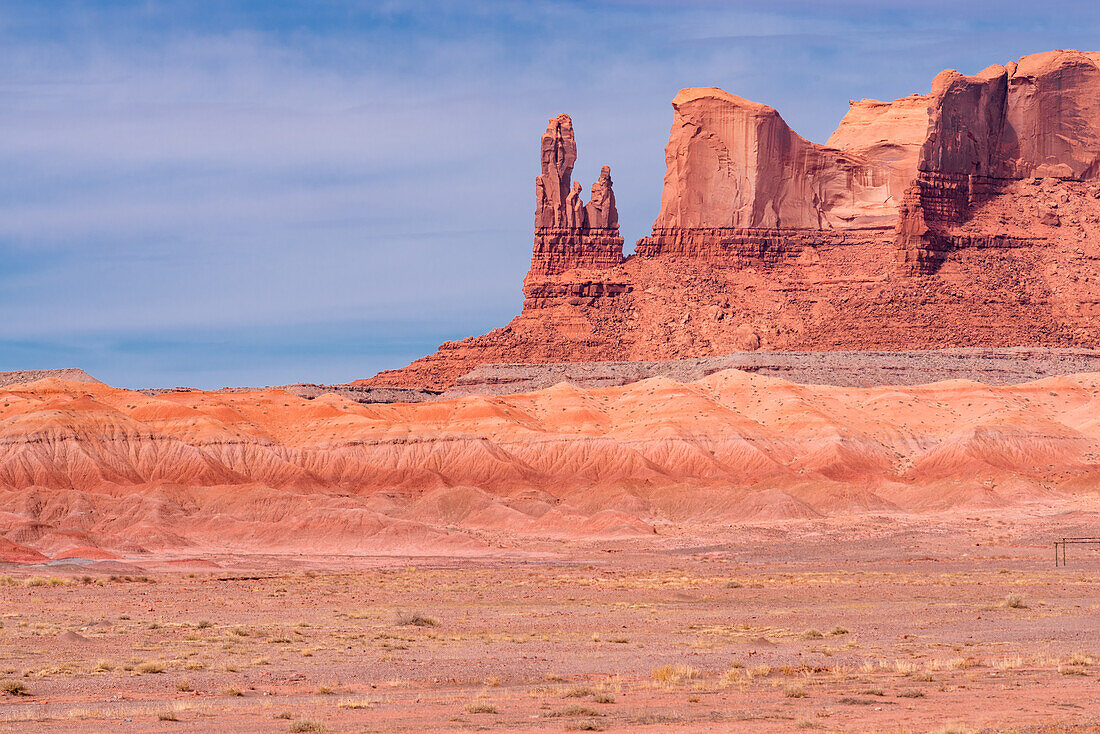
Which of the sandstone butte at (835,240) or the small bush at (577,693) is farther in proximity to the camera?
the sandstone butte at (835,240)

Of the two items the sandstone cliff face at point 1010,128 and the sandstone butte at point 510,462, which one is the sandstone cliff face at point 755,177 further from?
the sandstone butte at point 510,462

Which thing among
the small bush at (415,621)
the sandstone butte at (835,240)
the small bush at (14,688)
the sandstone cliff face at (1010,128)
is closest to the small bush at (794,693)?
the small bush at (14,688)

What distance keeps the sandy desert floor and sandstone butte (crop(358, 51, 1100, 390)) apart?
3617 inches

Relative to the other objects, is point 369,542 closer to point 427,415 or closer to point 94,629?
point 427,415

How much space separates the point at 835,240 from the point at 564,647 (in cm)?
15520

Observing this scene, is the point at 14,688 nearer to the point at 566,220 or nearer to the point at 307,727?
the point at 307,727

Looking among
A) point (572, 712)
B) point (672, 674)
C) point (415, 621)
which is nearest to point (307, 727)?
point (572, 712)

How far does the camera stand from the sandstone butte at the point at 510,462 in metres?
99.9

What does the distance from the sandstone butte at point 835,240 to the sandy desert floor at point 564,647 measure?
301ft

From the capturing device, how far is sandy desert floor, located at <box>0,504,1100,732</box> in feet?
88.9

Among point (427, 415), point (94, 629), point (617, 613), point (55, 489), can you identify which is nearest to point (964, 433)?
point (427, 415)

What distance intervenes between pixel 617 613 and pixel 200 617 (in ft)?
43.0

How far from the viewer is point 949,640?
39438 mm

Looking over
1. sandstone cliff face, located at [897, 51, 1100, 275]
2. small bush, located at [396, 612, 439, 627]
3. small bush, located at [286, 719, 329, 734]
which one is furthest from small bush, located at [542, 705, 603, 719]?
sandstone cliff face, located at [897, 51, 1100, 275]
